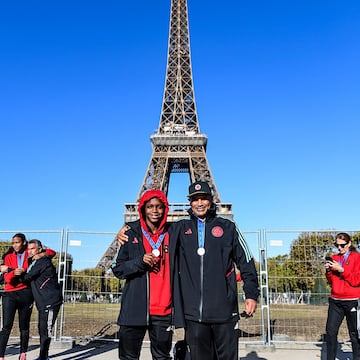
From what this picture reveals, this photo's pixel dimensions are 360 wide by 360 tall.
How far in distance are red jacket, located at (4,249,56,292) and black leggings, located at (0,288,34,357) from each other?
7 cm

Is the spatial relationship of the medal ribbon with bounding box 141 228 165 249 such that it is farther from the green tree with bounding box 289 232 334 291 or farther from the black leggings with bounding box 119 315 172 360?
the green tree with bounding box 289 232 334 291

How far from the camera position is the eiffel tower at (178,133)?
3612 cm

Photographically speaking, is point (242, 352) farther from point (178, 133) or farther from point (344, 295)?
point (178, 133)

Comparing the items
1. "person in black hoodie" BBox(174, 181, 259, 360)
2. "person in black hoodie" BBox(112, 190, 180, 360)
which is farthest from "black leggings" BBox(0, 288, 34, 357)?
"person in black hoodie" BBox(174, 181, 259, 360)

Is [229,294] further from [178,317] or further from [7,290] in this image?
[7,290]

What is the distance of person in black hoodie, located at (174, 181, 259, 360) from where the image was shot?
3299mm

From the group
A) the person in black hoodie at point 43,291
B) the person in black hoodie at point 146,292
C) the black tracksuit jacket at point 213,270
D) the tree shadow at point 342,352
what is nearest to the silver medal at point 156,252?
the person in black hoodie at point 146,292

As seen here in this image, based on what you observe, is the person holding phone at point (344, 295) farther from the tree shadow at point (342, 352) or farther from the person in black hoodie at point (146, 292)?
the person in black hoodie at point (146, 292)

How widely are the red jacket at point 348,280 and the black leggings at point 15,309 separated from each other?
4.09 meters

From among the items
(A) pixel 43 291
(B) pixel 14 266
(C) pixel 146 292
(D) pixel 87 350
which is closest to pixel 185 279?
(C) pixel 146 292

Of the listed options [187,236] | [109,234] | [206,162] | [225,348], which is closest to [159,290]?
[187,236]

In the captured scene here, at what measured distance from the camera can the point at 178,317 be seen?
3326mm

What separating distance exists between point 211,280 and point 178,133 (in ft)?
119

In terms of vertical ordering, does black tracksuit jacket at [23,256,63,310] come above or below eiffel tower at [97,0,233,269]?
below
